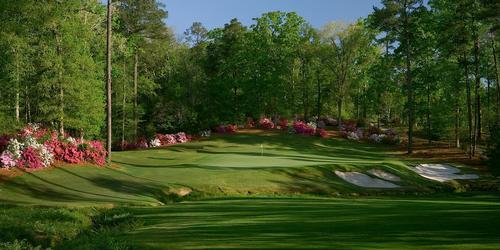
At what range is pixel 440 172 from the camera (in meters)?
33.4

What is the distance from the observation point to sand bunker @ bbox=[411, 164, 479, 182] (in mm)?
31219

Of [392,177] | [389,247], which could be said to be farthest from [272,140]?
[389,247]

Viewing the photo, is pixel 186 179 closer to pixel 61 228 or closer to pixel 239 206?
pixel 239 206

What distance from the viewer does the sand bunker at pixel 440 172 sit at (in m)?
31.2

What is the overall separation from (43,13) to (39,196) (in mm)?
12554

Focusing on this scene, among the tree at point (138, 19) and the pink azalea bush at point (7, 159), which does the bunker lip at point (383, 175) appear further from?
the tree at point (138, 19)

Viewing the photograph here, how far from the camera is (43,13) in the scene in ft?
92.9

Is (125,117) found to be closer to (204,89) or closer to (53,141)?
(204,89)

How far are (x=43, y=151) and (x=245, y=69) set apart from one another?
136ft

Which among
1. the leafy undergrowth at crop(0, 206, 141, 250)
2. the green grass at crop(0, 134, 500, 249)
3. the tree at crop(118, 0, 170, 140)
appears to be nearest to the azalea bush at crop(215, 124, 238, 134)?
the tree at crop(118, 0, 170, 140)

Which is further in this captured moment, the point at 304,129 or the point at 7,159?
the point at 304,129

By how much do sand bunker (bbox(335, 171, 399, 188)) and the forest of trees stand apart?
6.44 m

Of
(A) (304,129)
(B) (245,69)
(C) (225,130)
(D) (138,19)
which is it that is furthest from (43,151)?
(B) (245,69)

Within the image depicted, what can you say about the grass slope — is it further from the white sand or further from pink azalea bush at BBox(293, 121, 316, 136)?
pink azalea bush at BBox(293, 121, 316, 136)
